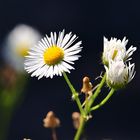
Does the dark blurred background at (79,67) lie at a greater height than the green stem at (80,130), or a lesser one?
greater

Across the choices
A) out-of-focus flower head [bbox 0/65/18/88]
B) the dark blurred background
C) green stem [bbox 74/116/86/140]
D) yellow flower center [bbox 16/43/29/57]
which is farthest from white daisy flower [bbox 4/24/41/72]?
green stem [bbox 74/116/86/140]

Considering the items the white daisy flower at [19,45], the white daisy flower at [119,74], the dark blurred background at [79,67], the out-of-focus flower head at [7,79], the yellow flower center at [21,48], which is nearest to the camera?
the white daisy flower at [119,74]

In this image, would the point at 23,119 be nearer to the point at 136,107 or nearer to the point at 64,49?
the point at 136,107

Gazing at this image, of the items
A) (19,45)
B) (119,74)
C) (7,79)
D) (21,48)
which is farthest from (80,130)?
(19,45)

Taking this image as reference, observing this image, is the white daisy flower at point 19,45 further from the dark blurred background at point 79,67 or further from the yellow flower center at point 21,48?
the dark blurred background at point 79,67

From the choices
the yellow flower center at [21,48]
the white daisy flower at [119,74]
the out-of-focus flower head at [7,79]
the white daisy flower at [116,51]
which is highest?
the yellow flower center at [21,48]

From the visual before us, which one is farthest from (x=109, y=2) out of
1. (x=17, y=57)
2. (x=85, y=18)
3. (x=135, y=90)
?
(x=17, y=57)

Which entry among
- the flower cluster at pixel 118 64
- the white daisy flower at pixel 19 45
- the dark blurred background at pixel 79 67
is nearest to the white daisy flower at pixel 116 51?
the flower cluster at pixel 118 64
